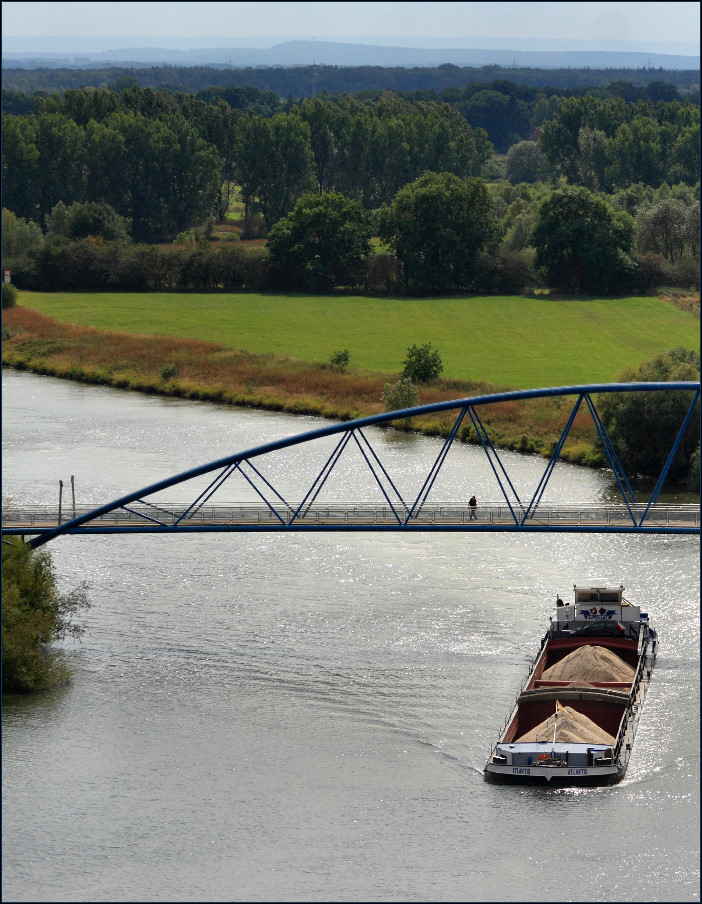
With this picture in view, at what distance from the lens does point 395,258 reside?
102m

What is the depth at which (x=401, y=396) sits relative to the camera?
2744 inches

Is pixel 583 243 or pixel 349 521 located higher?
pixel 583 243

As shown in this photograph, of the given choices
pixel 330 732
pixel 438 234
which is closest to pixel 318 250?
pixel 438 234

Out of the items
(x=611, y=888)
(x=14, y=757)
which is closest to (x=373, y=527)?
(x=14, y=757)

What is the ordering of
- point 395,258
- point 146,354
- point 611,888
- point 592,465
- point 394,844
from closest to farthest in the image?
point 611,888 → point 394,844 → point 592,465 → point 146,354 → point 395,258

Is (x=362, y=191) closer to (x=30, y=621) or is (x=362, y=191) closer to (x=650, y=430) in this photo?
(x=650, y=430)

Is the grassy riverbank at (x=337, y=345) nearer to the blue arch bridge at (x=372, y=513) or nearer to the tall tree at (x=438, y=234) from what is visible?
the tall tree at (x=438, y=234)

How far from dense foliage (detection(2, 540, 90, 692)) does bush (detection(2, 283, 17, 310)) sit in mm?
53822

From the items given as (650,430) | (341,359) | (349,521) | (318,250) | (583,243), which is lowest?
(349,521)

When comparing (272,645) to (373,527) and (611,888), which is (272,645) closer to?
(373,527)

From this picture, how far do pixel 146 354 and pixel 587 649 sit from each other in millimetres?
50405

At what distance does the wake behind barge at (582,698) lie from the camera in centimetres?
3077

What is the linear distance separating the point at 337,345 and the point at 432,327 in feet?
25.4

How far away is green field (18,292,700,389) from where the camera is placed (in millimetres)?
79875
